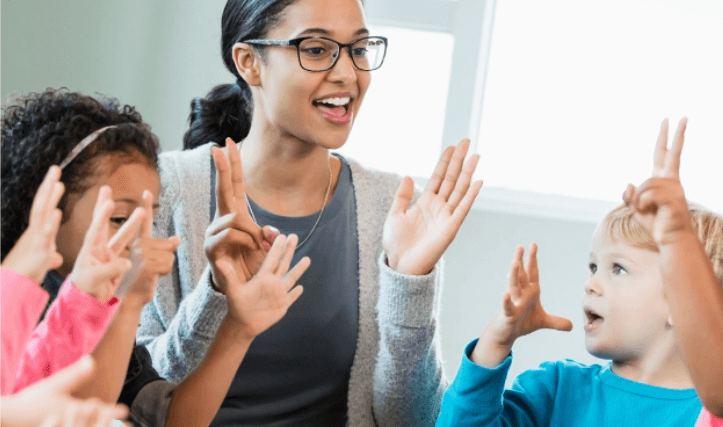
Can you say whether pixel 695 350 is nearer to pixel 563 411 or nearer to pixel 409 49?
pixel 563 411

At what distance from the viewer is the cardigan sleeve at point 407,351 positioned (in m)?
1.28

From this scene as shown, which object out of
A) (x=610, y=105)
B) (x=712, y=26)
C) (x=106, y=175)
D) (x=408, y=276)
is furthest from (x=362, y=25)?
(x=712, y=26)

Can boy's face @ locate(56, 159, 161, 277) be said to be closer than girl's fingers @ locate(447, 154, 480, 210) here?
Yes

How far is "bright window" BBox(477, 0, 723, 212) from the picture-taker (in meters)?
2.52

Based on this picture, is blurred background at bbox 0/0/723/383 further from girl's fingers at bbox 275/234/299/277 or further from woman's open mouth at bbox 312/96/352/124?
girl's fingers at bbox 275/234/299/277

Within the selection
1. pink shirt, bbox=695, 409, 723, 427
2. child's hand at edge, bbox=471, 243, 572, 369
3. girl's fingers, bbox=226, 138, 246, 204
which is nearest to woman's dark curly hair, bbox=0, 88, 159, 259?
girl's fingers, bbox=226, 138, 246, 204

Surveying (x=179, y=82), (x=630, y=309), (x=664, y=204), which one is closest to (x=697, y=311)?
(x=664, y=204)

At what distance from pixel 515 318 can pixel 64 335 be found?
23.8 inches

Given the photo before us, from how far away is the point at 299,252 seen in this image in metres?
1.43

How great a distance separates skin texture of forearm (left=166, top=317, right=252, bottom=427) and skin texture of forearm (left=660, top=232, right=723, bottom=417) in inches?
21.2

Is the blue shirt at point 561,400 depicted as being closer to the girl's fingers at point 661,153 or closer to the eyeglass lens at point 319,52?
the girl's fingers at point 661,153

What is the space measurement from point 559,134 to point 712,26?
59 cm

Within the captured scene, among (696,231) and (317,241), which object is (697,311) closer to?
(696,231)

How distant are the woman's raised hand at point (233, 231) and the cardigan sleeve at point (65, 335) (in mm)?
199
